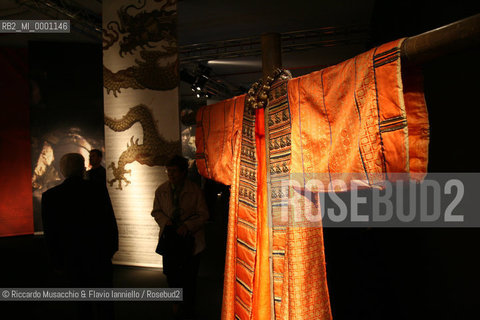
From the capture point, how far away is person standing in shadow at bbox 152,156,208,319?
287 centimetres

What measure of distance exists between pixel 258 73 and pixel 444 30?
8.78 m

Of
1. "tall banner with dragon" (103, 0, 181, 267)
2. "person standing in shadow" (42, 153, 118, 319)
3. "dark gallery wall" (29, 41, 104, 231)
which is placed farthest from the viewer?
"dark gallery wall" (29, 41, 104, 231)

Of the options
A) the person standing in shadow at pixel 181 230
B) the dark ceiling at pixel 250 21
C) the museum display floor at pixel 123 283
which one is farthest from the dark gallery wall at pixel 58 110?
the person standing in shadow at pixel 181 230

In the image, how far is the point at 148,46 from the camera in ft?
13.0

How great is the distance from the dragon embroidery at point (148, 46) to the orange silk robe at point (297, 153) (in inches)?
76.7

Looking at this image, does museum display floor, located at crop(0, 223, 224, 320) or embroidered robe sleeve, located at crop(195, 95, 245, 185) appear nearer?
embroidered robe sleeve, located at crop(195, 95, 245, 185)

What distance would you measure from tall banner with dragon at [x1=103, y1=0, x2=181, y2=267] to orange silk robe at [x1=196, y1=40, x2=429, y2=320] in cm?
183

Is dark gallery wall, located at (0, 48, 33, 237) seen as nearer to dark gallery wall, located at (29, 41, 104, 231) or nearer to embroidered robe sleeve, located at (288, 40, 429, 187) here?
dark gallery wall, located at (29, 41, 104, 231)

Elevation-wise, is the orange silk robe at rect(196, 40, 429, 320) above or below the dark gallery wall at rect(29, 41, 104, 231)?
below

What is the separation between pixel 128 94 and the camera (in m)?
4.03

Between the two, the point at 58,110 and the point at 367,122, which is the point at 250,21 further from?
the point at 367,122

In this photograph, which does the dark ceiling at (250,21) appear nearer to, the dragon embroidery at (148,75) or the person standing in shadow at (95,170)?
the dragon embroidery at (148,75)

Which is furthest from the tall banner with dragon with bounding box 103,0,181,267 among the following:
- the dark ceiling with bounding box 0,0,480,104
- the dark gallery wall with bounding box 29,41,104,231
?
the dark gallery wall with bounding box 29,41,104,231

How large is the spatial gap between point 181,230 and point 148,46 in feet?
7.81
